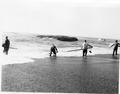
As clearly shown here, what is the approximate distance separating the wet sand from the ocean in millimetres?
154

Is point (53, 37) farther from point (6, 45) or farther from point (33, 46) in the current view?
point (6, 45)

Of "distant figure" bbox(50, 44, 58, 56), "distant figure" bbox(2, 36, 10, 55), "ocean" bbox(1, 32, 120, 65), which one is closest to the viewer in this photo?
"distant figure" bbox(2, 36, 10, 55)

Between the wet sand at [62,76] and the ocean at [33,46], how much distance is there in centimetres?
15

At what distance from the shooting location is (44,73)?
5.34m

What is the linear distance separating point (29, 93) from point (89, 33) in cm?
199

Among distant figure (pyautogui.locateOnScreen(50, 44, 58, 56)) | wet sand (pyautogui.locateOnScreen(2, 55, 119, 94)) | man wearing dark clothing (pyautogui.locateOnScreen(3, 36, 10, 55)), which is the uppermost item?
man wearing dark clothing (pyautogui.locateOnScreen(3, 36, 10, 55))

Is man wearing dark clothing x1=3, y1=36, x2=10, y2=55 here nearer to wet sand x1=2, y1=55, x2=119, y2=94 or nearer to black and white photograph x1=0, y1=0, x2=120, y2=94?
black and white photograph x1=0, y1=0, x2=120, y2=94

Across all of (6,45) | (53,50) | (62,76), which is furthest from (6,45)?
(62,76)

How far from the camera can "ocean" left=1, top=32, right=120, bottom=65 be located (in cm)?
535

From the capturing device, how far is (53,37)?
5.57m

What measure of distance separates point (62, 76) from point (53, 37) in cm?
92

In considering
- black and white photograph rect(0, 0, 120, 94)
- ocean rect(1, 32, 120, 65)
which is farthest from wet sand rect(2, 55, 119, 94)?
ocean rect(1, 32, 120, 65)

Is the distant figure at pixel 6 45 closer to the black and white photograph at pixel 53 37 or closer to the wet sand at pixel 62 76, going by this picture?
the black and white photograph at pixel 53 37

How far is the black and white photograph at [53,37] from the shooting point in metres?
5.13
